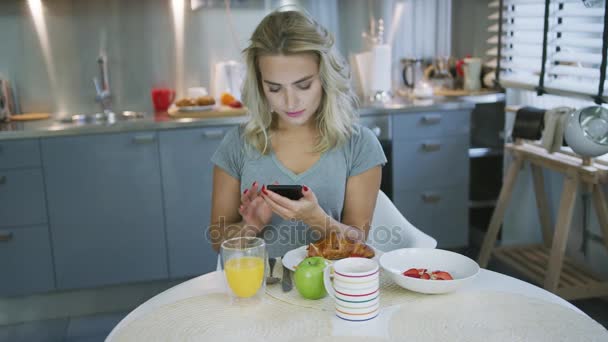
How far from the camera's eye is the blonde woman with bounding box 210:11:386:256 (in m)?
1.73

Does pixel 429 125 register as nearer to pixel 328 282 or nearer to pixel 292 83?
pixel 292 83

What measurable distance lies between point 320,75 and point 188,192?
1.52 meters

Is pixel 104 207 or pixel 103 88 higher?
pixel 103 88

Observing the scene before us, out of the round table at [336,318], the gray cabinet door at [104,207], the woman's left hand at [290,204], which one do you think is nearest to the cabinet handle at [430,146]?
the gray cabinet door at [104,207]

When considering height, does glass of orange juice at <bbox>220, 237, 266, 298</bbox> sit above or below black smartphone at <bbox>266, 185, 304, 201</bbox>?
below

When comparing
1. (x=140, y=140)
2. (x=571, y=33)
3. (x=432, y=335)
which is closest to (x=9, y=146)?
(x=140, y=140)

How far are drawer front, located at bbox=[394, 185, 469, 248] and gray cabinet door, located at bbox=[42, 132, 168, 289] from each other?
127 cm

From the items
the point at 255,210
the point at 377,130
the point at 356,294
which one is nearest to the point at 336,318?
the point at 356,294

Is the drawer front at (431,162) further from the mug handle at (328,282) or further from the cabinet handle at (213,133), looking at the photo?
the mug handle at (328,282)

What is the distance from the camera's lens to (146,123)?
2.98 meters

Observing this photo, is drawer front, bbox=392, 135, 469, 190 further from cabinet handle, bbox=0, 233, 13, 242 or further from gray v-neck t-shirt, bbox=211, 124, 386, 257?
cabinet handle, bbox=0, 233, 13, 242

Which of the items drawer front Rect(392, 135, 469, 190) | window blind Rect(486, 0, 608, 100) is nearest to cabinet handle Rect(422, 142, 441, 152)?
drawer front Rect(392, 135, 469, 190)

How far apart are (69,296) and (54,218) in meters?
0.41

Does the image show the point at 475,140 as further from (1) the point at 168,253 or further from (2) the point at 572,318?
(2) the point at 572,318
